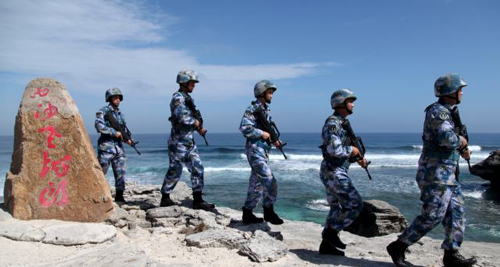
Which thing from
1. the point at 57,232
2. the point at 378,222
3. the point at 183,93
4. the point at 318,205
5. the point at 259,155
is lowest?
the point at 318,205

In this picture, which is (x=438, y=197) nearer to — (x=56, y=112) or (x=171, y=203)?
(x=171, y=203)

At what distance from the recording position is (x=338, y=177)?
457 centimetres

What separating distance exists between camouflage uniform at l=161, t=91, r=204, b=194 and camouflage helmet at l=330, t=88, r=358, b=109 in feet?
8.30

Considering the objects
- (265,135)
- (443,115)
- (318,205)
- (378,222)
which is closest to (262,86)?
(265,135)

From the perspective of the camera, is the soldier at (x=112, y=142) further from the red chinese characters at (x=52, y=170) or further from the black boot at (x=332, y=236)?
the black boot at (x=332, y=236)

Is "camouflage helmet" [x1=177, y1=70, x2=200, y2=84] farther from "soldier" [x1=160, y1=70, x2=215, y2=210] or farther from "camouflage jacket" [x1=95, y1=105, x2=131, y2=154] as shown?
"camouflage jacket" [x1=95, y1=105, x2=131, y2=154]

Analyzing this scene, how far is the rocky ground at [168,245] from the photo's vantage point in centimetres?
429

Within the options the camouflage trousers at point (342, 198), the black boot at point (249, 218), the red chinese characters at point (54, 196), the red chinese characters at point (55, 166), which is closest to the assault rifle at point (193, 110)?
the black boot at point (249, 218)

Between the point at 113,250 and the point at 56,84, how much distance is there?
2937mm

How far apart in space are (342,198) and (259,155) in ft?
4.95

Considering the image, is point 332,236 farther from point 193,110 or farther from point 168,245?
point 193,110

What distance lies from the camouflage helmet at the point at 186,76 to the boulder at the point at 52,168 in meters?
1.73

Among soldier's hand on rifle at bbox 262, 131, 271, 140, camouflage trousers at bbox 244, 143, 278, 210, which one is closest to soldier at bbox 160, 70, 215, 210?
camouflage trousers at bbox 244, 143, 278, 210

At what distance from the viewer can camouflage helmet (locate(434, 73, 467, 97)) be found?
425 cm
